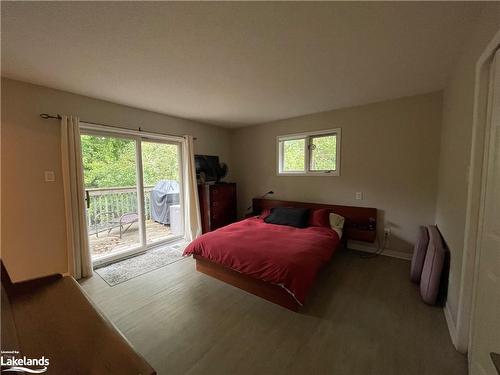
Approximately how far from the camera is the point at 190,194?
12.6 ft

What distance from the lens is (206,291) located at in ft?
7.45

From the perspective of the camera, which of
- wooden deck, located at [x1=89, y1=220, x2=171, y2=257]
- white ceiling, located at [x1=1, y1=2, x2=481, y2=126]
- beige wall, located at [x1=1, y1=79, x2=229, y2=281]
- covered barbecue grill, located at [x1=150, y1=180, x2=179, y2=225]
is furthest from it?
covered barbecue grill, located at [x1=150, y1=180, x2=179, y2=225]

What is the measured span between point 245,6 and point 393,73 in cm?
179

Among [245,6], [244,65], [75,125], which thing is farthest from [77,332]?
[75,125]

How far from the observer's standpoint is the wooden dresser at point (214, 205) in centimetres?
399

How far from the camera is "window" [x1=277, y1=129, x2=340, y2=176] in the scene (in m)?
3.52

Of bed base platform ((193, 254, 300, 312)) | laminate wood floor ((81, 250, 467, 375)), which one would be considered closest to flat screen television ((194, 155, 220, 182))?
bed base platform ((193, 254, 300, 312))

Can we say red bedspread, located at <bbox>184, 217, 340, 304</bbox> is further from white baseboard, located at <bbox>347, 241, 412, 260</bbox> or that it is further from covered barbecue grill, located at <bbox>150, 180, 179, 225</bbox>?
covered barbecue grill, located at <bbox>150, 180, 179, 225</bbox>

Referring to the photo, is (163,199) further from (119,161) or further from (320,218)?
(320,218)

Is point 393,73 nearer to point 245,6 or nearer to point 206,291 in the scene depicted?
point 245,6

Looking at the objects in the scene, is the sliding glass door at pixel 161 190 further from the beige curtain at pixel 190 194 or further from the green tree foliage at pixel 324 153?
the green tree foliage at pixel 324 153

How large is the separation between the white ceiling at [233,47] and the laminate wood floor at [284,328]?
2304 mm

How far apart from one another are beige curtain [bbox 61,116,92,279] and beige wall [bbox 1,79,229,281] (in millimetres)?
104

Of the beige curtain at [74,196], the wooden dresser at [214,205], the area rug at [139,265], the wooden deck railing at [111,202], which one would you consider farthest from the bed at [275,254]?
the wooden deck railing at [111,202]
